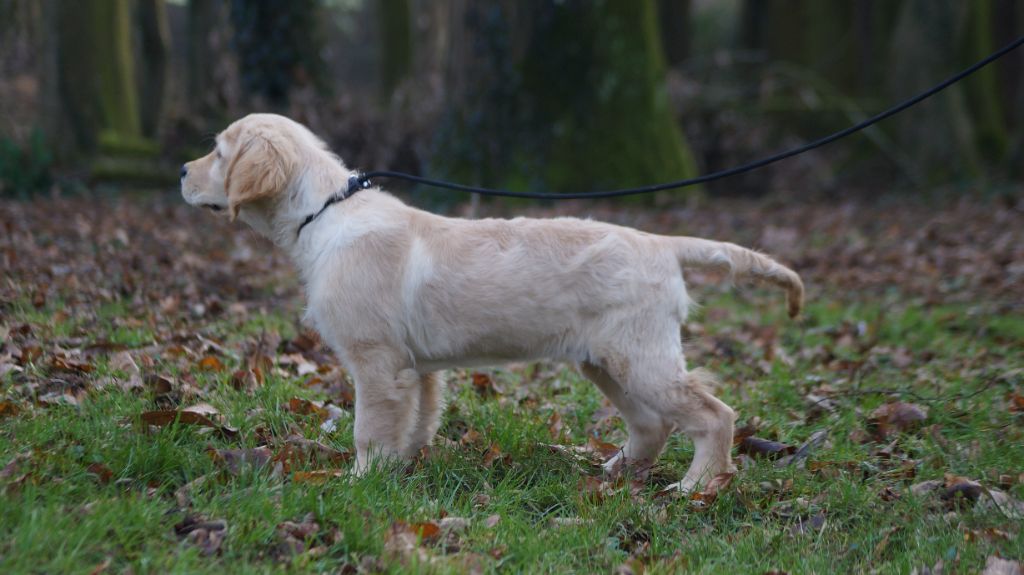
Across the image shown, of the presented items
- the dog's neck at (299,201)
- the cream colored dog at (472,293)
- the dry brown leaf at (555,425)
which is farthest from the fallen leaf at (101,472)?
the dry brown leaf at (555,425)

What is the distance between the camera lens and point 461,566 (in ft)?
10.7

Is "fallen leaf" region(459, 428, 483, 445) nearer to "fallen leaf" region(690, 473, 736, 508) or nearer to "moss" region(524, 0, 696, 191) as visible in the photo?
"fallen leaf" region(690, 473, 736, 508)

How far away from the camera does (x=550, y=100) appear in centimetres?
1314

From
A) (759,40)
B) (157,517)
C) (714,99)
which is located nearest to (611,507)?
(157,517)

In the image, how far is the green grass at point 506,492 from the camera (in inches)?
128

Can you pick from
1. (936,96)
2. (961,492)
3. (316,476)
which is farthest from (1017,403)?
(936,96)

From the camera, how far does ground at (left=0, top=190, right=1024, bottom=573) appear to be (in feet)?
11.0

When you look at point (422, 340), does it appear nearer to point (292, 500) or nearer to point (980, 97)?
point (292, 500)

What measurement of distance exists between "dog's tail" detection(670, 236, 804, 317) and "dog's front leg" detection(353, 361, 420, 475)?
1.45 metres

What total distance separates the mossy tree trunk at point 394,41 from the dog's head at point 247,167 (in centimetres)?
1747

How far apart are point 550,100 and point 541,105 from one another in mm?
149

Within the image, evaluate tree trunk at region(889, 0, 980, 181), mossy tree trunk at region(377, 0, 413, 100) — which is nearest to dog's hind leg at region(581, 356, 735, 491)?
tree trunk at region(889, 0, 980, 181)

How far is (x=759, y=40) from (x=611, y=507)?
22.3m

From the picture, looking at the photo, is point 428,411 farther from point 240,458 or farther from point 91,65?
point 91,65
